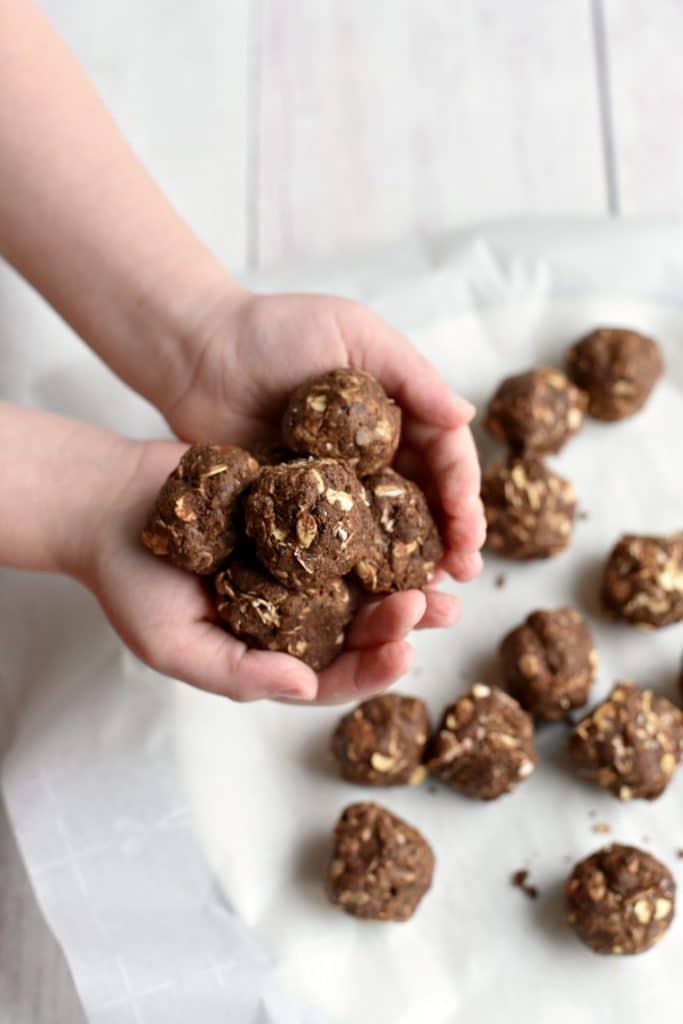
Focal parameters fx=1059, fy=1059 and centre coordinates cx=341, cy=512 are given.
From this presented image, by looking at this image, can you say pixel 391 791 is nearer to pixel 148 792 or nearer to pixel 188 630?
pixel 148 792

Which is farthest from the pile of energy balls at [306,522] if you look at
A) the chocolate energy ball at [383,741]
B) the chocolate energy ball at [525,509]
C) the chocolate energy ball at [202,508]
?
the chocolate energy ball at [525,509]

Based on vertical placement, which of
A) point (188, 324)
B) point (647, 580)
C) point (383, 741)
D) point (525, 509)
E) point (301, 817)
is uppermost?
point (188, 324)

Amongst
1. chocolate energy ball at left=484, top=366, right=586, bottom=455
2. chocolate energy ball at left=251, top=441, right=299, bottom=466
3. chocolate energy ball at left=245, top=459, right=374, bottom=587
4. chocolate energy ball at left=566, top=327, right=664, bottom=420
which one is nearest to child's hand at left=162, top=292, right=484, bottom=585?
chocolate energy ball at left=251, top=441, right=299, bottom=466

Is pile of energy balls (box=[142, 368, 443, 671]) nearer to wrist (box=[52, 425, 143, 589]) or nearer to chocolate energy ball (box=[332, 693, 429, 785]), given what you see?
wrist (box=[52, 425, 143, 589])

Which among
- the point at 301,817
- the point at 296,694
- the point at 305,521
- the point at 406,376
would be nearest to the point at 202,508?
the point at 305,521

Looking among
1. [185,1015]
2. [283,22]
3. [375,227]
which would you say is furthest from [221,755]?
[283,22]

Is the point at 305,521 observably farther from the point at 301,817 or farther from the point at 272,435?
the point at 301,817
